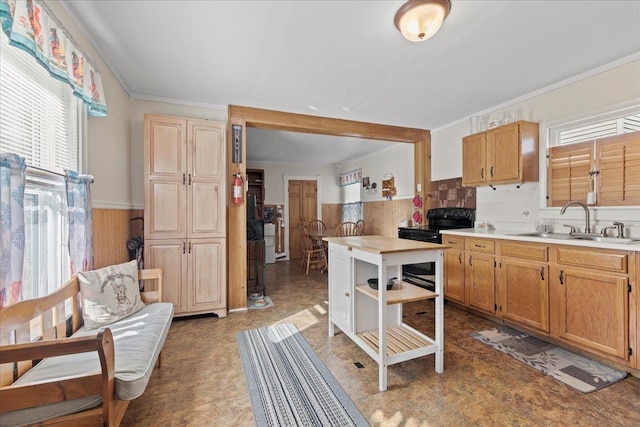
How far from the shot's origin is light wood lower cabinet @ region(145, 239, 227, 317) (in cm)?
282

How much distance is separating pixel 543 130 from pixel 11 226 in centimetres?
418

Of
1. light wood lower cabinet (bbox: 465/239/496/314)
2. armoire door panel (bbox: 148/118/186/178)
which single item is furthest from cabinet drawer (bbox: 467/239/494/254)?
armoire door panel (bbox: 148/118/186/178)

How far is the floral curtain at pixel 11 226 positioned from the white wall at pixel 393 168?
14.8 ft

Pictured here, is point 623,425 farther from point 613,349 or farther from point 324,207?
point 324,207

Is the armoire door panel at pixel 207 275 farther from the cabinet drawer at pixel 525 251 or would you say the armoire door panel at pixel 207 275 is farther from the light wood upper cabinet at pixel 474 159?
the light wood upper cabinet at pixel 474 159

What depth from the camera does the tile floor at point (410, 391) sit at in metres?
1.53

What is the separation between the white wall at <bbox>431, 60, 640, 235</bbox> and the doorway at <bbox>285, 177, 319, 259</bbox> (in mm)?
3651

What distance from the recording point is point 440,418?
152 centimetres

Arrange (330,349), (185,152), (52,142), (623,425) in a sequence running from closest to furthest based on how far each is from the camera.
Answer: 1. (623,425)
2. (52,142)
3. (330,349)
4. (185,152)

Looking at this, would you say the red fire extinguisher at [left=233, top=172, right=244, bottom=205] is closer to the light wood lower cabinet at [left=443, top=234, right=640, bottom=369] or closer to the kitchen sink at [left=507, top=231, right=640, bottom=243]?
the light wood lower cabinet at [left=443, top=234, right=640, bottom=369]

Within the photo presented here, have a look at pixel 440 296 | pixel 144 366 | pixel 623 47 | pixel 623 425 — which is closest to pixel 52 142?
pixel 144 366

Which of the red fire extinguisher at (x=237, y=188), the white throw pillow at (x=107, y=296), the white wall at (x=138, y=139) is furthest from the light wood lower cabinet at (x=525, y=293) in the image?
the white wall at (x=138, y=139)

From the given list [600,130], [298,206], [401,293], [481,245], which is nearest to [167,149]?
[401,293]

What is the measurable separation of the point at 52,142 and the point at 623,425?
11.9 feet
